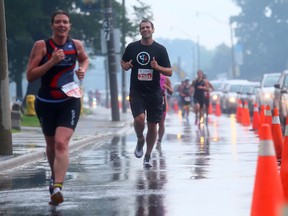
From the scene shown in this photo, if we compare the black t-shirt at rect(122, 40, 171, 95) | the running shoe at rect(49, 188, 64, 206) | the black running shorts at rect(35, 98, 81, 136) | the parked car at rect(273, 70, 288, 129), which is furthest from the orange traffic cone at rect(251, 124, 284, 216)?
the parked car at rect(273, 70, 288, 129)

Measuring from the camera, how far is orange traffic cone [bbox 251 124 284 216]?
7.55 m

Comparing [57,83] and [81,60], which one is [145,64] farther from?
[57,83]

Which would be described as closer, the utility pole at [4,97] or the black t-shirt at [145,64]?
the black t-shirt at [145,64]

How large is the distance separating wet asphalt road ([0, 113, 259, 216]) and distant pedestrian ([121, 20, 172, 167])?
2.57ft

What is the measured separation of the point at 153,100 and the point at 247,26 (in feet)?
333

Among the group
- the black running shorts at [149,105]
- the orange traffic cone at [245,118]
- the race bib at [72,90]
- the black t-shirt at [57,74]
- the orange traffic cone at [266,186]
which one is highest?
the black t-shirt at [57,74]

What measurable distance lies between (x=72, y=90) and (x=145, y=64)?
3936 millimetres

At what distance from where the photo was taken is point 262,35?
110500 millimetres

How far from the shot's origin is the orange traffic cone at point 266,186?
297 inches

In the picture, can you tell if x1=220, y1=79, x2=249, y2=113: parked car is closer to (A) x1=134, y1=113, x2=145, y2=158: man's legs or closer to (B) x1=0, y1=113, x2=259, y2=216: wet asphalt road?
(B) x1=0, y1=113, x2=259, y2=216: wet asphalt road

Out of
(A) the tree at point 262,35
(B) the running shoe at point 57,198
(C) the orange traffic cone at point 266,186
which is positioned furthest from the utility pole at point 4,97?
(A) the tree at point 262,35

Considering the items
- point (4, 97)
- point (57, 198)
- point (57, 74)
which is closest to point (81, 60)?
point (57, 74)

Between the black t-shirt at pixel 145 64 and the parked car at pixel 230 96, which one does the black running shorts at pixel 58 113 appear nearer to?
the black t-shirt at pixel 145 64

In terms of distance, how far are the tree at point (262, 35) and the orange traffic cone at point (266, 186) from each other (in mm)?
98105
